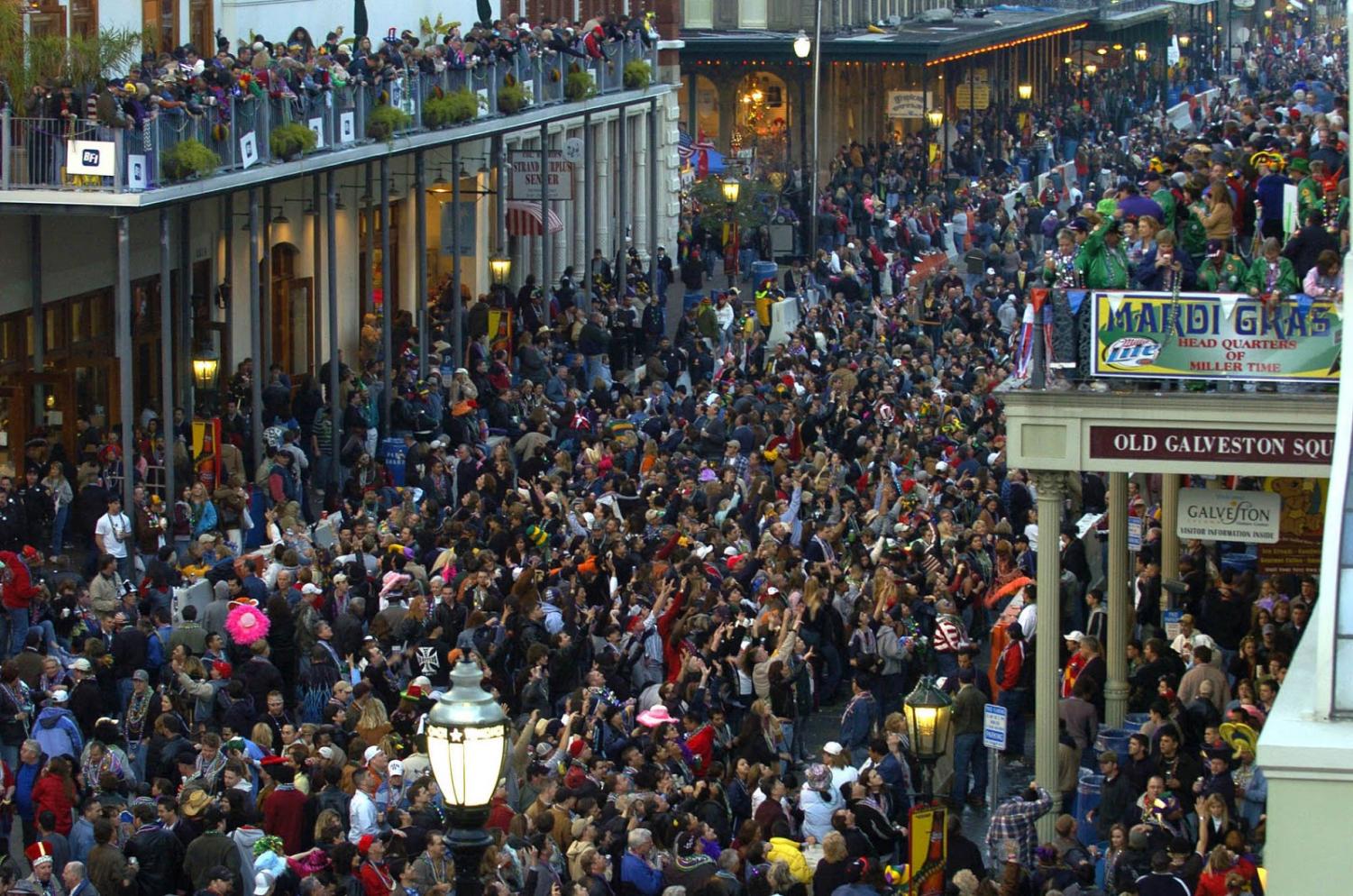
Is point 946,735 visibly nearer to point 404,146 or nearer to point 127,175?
point 127,175

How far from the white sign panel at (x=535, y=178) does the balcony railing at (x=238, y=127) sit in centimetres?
181

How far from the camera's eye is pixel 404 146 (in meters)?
35.2

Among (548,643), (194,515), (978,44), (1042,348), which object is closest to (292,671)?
(548,643)

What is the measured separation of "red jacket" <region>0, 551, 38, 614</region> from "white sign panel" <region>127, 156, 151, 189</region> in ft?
18.9

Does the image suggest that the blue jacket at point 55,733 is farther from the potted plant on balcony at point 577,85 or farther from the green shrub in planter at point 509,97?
the potted plant on balcony at point 577,85

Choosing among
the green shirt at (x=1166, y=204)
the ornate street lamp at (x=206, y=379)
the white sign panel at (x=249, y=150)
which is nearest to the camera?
the green shirt at (x=1166, y=204)

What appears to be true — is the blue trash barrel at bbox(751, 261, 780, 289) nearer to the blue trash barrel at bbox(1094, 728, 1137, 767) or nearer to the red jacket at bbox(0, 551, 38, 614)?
the red jacket at bbox(0, 551, 38, 614)

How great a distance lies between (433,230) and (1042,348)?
2785cm

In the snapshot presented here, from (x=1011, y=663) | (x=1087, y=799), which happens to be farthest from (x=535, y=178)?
(x=1087, y=799)

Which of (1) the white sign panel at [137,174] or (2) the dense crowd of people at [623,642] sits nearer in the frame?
(2) the dense crowd of people at [623,642]

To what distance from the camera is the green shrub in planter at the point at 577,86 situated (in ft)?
142

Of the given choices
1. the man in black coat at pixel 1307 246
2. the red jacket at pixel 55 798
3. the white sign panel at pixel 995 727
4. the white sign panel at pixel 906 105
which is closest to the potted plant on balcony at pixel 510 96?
the man in black coat at pixel 1307 246

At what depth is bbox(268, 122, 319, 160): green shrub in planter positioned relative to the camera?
99.9 ft

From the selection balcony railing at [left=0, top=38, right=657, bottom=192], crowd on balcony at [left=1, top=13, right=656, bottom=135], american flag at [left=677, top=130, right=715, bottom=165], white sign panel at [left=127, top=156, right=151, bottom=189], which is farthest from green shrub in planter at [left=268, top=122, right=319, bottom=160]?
american flag at [left=677, top=130, right=715, bottom=165]
